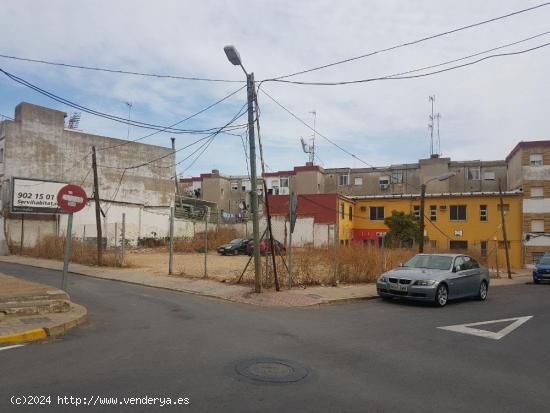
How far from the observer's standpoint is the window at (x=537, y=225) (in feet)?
150

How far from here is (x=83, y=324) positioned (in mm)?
9125

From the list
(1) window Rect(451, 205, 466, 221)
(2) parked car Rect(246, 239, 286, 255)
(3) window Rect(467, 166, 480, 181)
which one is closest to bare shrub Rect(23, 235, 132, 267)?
(2) parked car Rect(246, 239, 286, 255)

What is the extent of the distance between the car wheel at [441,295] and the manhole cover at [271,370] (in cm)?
790

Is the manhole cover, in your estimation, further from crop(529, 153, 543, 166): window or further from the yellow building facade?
crop(529, 153, 543, 166): window

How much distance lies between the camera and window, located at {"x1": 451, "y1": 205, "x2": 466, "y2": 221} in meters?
49.0

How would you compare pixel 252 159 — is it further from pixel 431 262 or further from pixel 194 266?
pixel 194 266

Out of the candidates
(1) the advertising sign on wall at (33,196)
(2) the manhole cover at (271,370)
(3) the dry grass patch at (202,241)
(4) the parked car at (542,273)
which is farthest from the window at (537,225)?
(2) the manhole cover at (271,370)

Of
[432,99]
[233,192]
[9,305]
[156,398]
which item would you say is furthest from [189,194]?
[156,398]

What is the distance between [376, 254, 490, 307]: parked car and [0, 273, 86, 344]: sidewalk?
808 centimetres

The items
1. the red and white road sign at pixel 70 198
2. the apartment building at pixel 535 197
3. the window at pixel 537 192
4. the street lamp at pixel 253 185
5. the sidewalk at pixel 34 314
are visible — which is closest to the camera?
→ the sidewalk at pixel 34 314

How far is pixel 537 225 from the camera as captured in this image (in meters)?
46.0

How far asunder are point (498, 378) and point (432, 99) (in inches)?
1757

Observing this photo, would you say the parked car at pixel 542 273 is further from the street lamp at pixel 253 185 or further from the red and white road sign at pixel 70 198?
the red and white road sign at pixel 70 198

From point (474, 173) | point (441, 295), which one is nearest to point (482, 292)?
point (441, 295)
